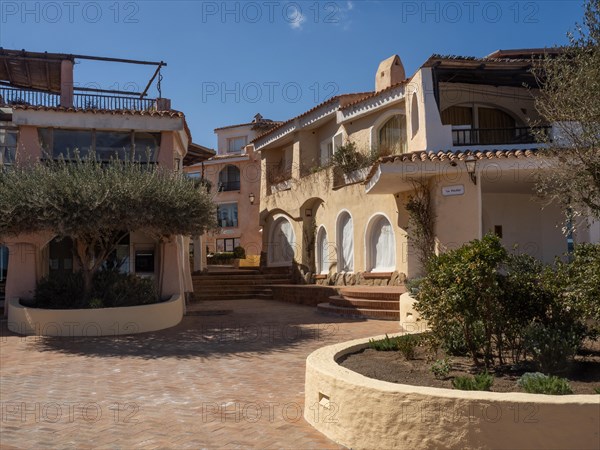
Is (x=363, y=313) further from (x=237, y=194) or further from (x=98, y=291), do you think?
(x=237, y=194)

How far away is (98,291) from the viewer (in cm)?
1434

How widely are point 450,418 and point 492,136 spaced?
14.9 metres

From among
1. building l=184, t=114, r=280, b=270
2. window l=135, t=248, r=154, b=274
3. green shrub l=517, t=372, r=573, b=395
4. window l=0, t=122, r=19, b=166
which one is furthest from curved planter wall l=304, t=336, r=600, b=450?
building l=184, t=114, r=280, b=270

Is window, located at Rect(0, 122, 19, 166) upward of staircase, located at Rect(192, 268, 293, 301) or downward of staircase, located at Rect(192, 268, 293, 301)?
upward

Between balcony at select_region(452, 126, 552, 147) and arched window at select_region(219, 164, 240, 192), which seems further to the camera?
arched window at select_region(219, 164, 240, 192)

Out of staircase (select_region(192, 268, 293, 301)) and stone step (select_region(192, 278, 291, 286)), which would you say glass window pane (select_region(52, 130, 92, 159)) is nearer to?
staircase (select_region(192, 268, 293, 301))

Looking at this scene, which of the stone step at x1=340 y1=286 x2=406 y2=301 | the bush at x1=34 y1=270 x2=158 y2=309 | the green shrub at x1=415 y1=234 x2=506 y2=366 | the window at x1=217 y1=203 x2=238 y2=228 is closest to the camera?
the green shrub at x1=415 y1=234 x2=506 y2=366

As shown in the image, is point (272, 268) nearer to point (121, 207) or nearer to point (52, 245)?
point (52, 245)

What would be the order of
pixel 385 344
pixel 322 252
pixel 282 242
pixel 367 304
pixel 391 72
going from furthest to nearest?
pixel 282 242 → pixel 322 252 → pixel 391 72 → pixel 367 304 → pixel 385 344

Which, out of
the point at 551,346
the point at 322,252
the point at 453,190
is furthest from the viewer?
the point at 322,252

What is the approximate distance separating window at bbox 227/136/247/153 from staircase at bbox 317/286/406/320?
30.9m

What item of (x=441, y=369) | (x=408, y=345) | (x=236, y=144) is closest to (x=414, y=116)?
(x=408, y=345)

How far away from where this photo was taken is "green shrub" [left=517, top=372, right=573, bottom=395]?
5.18m

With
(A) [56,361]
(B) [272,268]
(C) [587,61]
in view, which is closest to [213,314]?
(A) [56,361]
